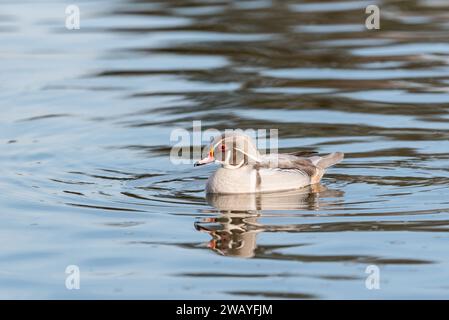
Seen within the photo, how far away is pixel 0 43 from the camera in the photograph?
69.5 ft

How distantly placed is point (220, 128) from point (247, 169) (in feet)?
9.05

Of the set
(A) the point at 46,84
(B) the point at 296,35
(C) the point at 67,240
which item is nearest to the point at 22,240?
(C) the point at 67,240

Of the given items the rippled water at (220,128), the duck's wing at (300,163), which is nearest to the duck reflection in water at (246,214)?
the rippled water at (220,128)

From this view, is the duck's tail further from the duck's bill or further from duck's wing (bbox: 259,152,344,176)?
the duck's bill

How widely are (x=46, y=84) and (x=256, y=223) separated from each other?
766 cm

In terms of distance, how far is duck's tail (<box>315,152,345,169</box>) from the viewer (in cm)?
1297

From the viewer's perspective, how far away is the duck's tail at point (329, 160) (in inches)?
511

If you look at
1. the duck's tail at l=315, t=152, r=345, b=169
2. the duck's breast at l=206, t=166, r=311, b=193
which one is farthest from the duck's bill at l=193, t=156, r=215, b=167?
the duck's tail at l=315, t=152, r=345, b=169

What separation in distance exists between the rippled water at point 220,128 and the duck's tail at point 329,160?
235mm

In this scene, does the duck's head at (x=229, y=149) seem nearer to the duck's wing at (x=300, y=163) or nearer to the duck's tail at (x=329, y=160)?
the duck's wing at (x=300, y=163)

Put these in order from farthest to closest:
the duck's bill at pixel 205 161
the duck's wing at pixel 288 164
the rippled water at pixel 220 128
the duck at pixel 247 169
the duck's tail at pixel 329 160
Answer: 1. the duck's tail at pixel 329 160
2. the duck's wing at pixel 288 164
3. the duck at pixel 247 169
4. the duck's bill at pixel 205 161
5. the rippled water at pixel 220 128

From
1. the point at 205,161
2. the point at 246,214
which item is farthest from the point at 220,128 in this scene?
the point at 246,214

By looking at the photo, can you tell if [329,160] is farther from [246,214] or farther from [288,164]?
[246,214]
